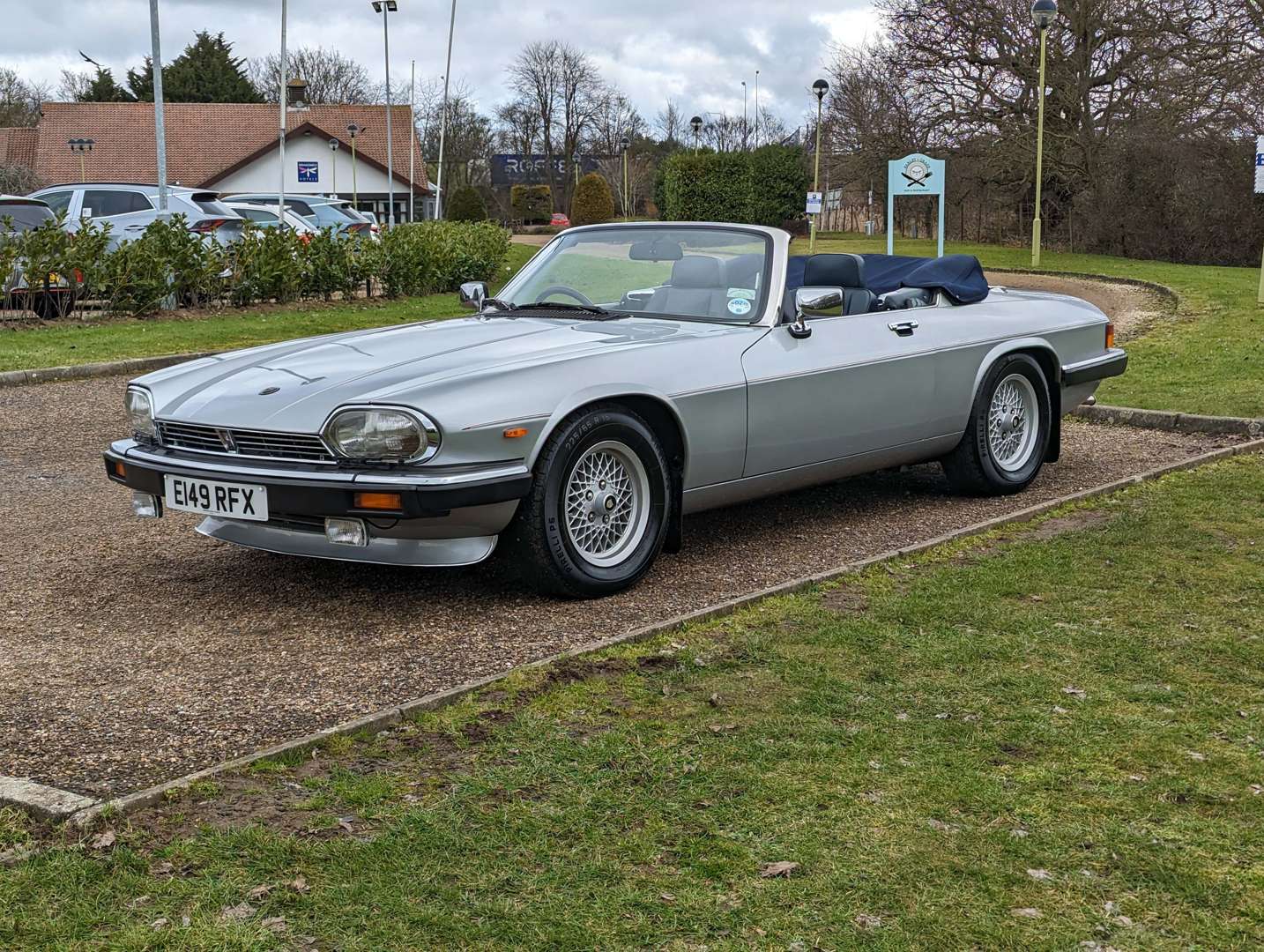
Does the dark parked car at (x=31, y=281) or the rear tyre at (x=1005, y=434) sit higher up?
the dark parked car at (x=31, y=281)

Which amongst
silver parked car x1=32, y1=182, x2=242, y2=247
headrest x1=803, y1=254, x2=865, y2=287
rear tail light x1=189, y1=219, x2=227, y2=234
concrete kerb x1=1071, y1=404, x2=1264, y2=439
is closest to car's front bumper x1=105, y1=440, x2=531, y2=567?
headrest x1=803, y1=254, x2=865, y2=287

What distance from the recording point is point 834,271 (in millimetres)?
6934

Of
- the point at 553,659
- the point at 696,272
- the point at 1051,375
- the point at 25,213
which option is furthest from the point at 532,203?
the point at 553,659

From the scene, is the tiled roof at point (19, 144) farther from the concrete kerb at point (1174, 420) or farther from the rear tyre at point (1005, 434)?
the rear tyre at point (1005, 434)

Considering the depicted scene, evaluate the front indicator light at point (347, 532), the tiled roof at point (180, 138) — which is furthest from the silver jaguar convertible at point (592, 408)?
the tiled roof at point (180, 138)

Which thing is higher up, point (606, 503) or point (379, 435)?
point (379, 435)

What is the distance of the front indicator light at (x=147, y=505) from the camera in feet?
17.7

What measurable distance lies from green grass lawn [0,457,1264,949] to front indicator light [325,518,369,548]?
96 cm

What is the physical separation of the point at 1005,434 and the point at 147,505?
4.32 meters

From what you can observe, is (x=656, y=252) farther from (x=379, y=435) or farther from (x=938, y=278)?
(x=379, y=435)

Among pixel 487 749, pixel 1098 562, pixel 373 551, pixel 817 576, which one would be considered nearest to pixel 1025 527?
pixel 1098 562

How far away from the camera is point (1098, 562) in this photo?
5754mm

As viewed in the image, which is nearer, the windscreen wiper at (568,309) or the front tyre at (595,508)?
the front tyre at (595,508)

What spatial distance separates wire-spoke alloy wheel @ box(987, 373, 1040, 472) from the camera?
724cm
